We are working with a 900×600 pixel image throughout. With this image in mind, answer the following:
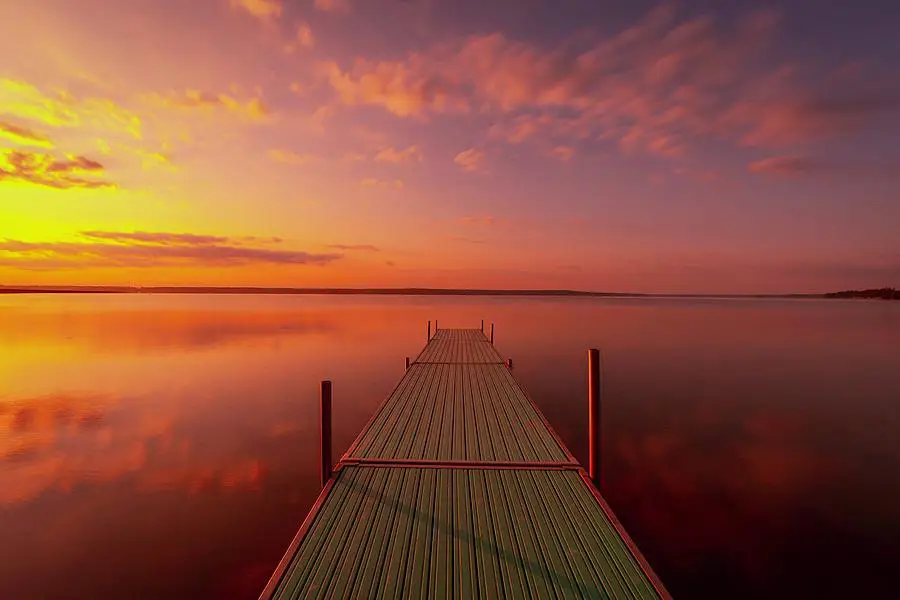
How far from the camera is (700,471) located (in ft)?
44.9

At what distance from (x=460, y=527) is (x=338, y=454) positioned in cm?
1024

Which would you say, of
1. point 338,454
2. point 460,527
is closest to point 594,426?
point 460,527

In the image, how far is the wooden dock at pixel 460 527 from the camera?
519cm

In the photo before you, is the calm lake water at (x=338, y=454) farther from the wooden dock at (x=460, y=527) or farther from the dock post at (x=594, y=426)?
the wooden dock at (x=460, y=527)

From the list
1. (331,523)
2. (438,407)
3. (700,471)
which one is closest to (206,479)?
(438,407)

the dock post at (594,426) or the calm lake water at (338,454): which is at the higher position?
the dock post at (594,426)

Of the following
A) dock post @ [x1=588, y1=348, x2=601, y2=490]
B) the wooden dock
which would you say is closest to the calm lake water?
dock post @ [x1=588, y1=348, x2=601, y2=490]

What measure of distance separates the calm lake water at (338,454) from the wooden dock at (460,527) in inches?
140

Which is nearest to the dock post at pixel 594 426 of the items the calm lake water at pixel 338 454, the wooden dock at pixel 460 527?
the wooden dock at pixel 460 527

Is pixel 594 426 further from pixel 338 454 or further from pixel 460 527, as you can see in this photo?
pixel 338 454

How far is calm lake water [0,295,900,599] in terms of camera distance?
9.12 meters

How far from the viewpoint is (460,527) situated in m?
6.41

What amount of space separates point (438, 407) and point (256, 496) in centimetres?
589

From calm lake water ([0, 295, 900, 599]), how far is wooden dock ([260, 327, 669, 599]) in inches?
140
